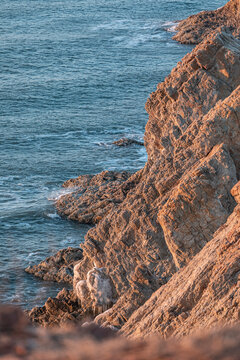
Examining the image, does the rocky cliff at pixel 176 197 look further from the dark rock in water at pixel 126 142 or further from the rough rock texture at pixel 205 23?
the rough rock texture at pixel 205 23

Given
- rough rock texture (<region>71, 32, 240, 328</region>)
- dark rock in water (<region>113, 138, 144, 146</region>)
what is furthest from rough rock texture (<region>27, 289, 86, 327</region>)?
dark rock in water (<region>113, 138, 144, 146</region>)

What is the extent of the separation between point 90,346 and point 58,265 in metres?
33.7

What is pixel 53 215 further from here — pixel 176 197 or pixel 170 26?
pixel 170 26

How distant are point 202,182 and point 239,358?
652 inches

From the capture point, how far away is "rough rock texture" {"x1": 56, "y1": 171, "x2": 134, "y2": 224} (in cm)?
Answer: 4650

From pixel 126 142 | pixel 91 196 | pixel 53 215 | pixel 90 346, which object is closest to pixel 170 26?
pixel 126 142

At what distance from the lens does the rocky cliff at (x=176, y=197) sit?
21953mm

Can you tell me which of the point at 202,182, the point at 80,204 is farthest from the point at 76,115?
the point at 202,182

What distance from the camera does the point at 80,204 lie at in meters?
48.4

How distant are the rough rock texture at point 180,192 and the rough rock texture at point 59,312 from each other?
144 centimetres

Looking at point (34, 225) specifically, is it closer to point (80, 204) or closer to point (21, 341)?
point (80, 204)

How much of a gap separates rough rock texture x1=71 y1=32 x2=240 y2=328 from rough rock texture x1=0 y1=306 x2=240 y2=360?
16.4 metres

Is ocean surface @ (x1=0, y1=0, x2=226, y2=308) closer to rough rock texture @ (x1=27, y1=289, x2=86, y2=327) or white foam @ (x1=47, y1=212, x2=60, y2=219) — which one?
white foam @ (x1=47, y1=212, x2=60, y2=219)

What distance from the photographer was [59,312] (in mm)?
28062
